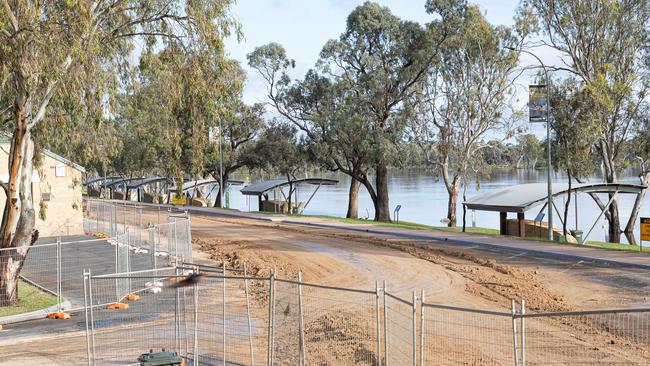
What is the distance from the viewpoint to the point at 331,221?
4559 centimetres

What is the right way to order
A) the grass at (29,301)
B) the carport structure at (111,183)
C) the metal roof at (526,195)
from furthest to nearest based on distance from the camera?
the carport structure at (111,183)
the metal roof at (526,195)
the grass at (29,301)

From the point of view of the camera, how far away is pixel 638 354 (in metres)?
13.4

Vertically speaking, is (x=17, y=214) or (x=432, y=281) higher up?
(x=17, y=214)

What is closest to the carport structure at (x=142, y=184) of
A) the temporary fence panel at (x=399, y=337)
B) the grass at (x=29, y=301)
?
the grass at (x=29, y=301)

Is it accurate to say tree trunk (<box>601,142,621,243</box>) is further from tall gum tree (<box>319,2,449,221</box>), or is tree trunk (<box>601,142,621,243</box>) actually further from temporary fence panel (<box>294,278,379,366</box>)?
temporary fence panel (<box>294,278,379,366</box>)

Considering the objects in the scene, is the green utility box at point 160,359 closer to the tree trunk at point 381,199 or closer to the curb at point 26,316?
the curb at point 26,316

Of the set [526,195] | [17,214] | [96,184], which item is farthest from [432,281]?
[96,184]

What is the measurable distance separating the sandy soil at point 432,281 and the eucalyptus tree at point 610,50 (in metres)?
14.7

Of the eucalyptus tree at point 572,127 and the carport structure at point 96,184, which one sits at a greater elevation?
the eucalyptus tree at point 572,127

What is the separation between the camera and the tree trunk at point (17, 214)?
2019cm

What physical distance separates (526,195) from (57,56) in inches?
981

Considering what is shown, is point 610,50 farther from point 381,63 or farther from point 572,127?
point 381,63

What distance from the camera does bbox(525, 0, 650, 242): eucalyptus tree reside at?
129 feet

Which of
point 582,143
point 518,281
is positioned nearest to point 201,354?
point 518,281
